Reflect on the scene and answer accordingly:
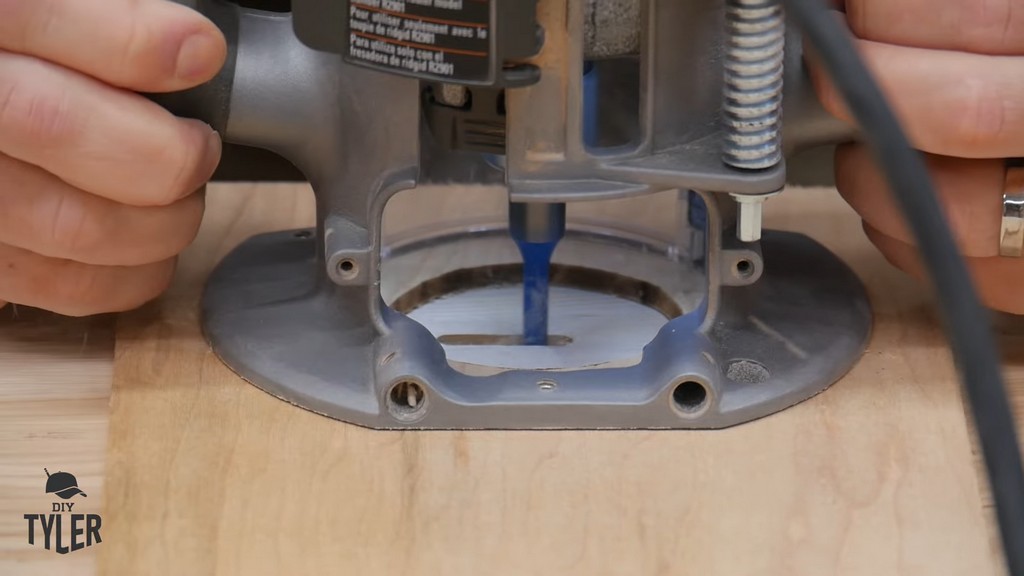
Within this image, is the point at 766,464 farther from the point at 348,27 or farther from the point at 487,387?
the point at 348,27

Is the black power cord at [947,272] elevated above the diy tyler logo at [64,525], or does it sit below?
above

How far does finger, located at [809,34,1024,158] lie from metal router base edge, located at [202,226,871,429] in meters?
0.14

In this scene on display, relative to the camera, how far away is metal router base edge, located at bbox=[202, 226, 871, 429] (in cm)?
73

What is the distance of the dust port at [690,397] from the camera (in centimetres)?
73

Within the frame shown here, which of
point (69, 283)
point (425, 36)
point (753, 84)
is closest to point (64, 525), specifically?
point (69, 283)

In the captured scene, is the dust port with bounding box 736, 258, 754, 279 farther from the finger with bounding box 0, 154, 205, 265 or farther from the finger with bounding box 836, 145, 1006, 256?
the finger with bounding box 0, 154, 205, 265

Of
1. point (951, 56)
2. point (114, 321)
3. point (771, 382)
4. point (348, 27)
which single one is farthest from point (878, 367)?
point (114, 321)

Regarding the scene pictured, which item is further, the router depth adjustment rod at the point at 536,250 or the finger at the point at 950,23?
the router depth adjustment rod at the point at 536,250

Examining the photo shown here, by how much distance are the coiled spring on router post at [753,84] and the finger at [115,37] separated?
0.85ft

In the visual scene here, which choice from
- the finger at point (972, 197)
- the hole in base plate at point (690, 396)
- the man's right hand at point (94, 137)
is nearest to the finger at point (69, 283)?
the man's right hand at point (94, 137)

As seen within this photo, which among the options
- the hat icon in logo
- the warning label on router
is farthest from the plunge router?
the hat icon in logo

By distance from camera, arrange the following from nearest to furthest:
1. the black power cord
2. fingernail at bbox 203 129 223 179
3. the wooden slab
Answer: the black power cord → the wooden slab → fingernail at bbox 203 129 223 179

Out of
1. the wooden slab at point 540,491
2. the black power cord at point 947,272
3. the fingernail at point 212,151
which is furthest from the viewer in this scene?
the fingernail at point 212,151

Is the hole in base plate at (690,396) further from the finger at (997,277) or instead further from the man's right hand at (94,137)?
the man's right hand at (94,137)
